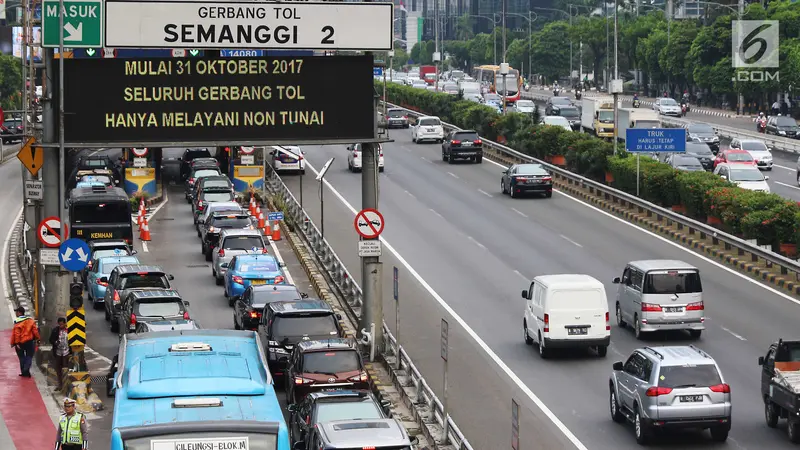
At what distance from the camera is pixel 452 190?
5959cm

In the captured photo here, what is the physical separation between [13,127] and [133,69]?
74935 millimetres

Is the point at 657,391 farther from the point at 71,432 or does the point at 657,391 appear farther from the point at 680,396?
the point at 71,432

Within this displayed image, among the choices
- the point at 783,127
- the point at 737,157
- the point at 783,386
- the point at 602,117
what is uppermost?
the point at 602,117

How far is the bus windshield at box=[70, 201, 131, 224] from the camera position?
1758 inches

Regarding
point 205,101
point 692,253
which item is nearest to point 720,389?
point 205,101

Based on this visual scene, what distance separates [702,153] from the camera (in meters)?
67.9

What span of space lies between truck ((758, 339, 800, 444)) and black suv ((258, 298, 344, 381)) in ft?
29.7

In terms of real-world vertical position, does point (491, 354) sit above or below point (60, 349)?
below

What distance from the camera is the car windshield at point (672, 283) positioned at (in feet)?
106

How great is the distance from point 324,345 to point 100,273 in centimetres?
1426

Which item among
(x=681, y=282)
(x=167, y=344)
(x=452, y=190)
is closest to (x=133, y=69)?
(x=167, y=344)

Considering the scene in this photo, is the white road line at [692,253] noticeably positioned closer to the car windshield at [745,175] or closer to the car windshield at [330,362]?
the car windshield at [745,175]

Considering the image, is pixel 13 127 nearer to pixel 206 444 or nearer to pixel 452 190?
pixel 452 190

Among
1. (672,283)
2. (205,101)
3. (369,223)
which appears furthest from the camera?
(672,283)
